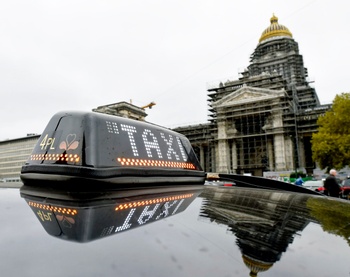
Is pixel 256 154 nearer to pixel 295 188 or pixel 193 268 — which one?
pixel 295 188

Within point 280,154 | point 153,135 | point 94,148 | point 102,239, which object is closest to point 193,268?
point 102,239

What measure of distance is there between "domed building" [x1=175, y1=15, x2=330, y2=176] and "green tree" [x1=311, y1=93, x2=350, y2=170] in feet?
46.9

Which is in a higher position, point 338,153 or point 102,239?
point 338,153

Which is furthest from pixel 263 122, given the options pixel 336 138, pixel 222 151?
pixel 336 138

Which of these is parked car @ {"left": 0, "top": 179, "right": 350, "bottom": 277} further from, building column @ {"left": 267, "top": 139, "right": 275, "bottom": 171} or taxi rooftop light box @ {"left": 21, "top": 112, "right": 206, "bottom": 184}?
building column @ {"left": 267, "top": 139, "right": 275, "bottom": 171}

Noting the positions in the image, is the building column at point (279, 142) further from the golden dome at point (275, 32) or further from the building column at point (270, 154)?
the golden dome at point (275, 32)


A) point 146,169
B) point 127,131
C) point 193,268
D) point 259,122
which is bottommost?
point 193,268

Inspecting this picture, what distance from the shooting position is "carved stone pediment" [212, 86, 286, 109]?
39500 mm

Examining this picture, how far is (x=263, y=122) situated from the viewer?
137ft

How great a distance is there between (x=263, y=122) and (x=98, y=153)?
41831 millimetres

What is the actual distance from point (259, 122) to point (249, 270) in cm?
4305

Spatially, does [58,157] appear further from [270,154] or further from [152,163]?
[270,154]

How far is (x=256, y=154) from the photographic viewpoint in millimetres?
41562

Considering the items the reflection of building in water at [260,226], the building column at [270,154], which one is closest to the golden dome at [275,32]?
the building column at [270,154]
